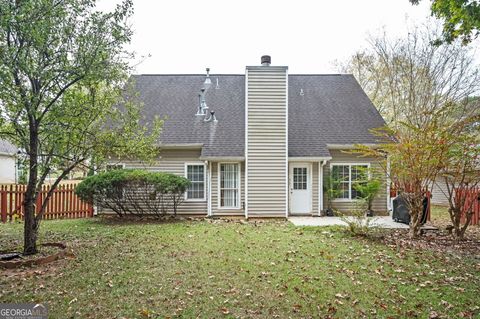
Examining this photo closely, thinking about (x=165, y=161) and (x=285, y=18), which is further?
(x=285, y=18)

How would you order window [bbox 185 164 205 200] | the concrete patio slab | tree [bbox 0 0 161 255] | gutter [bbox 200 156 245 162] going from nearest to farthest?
tree [bbox 0 0 161 255] < the concrete patio slab < gutter [bbox 200 156 245 162] < window [bbox 185 164 205 200]

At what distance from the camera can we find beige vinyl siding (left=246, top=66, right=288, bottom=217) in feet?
40.5

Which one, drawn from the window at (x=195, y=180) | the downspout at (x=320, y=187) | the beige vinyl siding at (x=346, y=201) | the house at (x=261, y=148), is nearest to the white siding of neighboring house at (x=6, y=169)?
the house at (x=261, y=148)

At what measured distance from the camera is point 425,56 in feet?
55.4

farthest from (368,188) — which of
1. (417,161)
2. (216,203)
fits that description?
(216,203)

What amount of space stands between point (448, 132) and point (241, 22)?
12.8m

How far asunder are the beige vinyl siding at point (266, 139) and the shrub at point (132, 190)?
9.19 ft

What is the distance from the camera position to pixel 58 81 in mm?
6406

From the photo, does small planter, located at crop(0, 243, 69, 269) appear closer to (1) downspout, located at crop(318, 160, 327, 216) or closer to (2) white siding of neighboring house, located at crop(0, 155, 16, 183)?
(1) downspout, located at crop(318, 160, 327, 216)

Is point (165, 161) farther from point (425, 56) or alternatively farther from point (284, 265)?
point (425, 56)

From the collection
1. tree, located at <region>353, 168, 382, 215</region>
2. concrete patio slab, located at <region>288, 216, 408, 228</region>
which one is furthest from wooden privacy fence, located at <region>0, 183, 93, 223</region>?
tree, located at <region>353, 168, 382, 215</region>

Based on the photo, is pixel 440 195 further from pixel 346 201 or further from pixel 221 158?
pixel 221 158

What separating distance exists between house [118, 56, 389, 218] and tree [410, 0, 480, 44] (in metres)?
5.66

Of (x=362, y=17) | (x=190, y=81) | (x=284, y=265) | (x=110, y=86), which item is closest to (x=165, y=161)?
(x=190, y=81)
